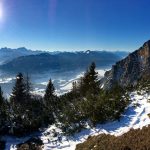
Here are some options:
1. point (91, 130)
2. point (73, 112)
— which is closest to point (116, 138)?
point (91, 130)

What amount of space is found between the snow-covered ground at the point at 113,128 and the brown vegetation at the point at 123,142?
5.16 feet

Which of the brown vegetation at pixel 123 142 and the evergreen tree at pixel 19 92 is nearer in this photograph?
the brown vegetation at pixel 123 142

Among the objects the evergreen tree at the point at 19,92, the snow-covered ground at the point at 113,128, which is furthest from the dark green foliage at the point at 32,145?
the evergreen tree at the point at 19,92

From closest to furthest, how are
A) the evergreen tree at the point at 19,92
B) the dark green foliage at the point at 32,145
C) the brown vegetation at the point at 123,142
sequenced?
the brown vegetation at the point at 123,142 < the dark green foliage at the point at 32,145 < the evergreen tree at the point at 19,92

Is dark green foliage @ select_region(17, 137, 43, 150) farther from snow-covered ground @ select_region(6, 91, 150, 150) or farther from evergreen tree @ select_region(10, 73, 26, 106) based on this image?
evergreen tree @ select_region(10, 73, 26, 106)

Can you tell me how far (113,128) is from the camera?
2283 cm

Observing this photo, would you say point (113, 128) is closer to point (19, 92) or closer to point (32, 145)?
point (32, 145)

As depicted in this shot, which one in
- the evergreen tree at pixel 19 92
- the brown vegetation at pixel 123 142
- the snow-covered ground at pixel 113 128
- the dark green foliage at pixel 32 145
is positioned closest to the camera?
the brown vegetation at pixel 123 142

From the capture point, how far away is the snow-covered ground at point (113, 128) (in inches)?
867

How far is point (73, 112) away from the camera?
28.2 metres

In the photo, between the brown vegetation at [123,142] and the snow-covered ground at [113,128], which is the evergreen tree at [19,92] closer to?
the snow-covered ground at [113,128]

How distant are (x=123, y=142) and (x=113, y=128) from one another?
17.0ft

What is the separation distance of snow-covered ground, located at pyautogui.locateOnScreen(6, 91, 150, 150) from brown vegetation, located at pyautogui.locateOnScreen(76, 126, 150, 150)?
1.57 metres

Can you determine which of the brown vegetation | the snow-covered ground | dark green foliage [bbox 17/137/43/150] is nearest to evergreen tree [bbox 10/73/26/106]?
the snow-covered ground
